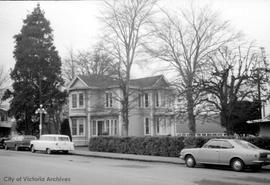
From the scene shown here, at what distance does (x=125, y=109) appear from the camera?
124 feet

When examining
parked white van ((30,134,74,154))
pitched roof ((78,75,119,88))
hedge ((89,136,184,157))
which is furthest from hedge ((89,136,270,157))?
pitched roof ((78,75,119,88))

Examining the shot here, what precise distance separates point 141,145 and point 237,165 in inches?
473

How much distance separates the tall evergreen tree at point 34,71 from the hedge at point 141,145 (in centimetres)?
1764

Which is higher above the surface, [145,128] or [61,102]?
[61,102]

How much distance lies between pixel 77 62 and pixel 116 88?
18.4 m

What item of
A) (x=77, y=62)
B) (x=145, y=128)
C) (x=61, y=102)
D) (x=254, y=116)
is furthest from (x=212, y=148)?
(x=77, y=62)

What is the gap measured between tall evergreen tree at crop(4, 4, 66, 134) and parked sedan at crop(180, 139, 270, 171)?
32254mm

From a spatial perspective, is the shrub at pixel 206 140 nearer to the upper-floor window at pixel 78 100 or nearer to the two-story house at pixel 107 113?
the two-story house at pixel 107 113

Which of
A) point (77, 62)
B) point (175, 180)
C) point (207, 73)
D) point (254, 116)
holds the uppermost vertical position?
point (77, 62)

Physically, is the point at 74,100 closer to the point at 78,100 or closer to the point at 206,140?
the point at 78,100

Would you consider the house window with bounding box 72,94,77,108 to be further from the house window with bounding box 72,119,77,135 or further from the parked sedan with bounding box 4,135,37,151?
the parked sedan with bounding box 4,135,37,151

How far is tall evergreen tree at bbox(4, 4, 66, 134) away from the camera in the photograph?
47812 millimetres

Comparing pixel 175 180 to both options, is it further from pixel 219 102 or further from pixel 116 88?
pixel 116 88

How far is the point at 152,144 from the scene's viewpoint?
27.8 m
